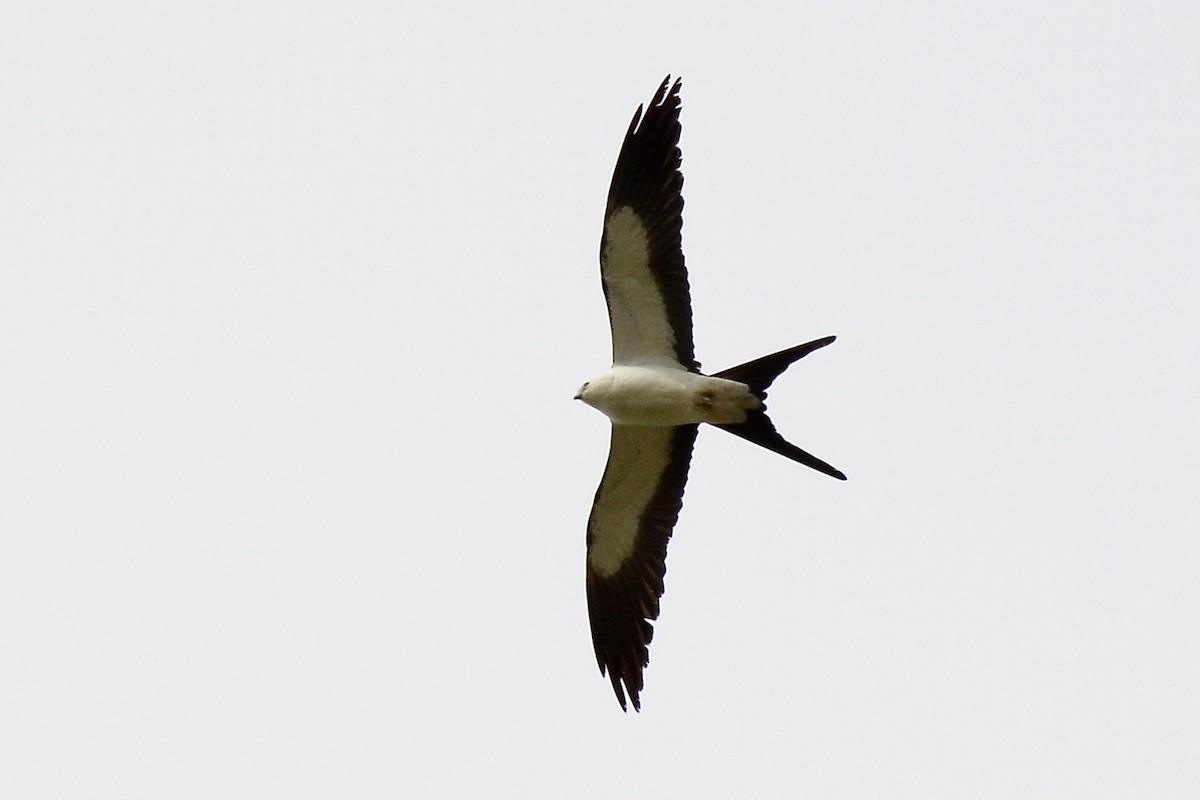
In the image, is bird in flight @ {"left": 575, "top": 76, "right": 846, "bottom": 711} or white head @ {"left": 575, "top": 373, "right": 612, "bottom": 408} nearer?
bird in flight @ {"left": 575, "top": 76, "right": 846, "bottom": 711}

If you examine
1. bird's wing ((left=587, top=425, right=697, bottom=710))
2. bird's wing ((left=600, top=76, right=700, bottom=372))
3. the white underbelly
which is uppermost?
bird's wing ((left=600, top=76, right=700, bottom=372))

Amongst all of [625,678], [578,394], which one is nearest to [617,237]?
[578,394]

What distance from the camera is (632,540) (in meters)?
13.6

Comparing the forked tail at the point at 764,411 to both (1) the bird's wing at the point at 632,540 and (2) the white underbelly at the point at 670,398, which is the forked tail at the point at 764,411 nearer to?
(2) the white underbelly at the point at 670,398

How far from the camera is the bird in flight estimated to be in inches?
488

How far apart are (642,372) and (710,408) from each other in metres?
0.62

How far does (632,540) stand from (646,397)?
1.46m

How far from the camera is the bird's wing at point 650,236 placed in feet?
40.6

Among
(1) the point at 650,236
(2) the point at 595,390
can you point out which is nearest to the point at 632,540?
(2) the point at 595,390

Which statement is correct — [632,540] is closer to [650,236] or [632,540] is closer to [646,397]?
[646,397]

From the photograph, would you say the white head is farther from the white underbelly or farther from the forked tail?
the forked tail

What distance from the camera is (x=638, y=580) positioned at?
44.4 ft

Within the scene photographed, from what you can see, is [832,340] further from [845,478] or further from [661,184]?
[661,184]

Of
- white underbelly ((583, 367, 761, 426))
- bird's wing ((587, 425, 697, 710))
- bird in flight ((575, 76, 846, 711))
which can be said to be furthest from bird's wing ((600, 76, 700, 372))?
bird's wing ((587, 425, 697, 710))
